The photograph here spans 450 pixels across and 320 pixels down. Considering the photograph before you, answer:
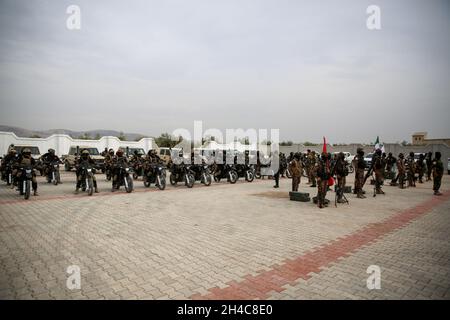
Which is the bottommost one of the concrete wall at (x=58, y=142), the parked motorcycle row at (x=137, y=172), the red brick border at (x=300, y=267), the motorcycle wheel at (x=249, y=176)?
the red brick border at (x=300, y=267)

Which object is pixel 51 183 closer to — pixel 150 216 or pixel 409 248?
pixel 150 216

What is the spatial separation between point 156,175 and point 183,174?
5.51 ft

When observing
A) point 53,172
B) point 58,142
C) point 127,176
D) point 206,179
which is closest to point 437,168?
point 206,179

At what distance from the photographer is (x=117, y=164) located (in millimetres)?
12680

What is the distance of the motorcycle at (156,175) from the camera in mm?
13523

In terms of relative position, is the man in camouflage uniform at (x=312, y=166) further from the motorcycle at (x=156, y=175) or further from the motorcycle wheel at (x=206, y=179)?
the motorcycle at (x=156, y=175)

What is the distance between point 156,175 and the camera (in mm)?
13719

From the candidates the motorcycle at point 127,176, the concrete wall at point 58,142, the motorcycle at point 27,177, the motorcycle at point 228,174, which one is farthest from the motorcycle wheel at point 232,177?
the concrete wall at point 58,142

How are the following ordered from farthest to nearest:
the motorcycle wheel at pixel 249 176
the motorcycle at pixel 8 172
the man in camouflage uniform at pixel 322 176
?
the motorcycle wheel at pixel 249 176 → the motorcycle at pixel 8 172 → the man in camouflage uniform at pixel 322 176

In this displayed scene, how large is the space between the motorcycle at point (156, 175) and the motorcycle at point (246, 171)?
6362 mm

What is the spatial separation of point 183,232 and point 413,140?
94.7 m

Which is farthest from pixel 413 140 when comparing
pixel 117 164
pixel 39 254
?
pixel 39 254

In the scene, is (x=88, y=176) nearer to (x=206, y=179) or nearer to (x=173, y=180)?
(x=173, y=180)
